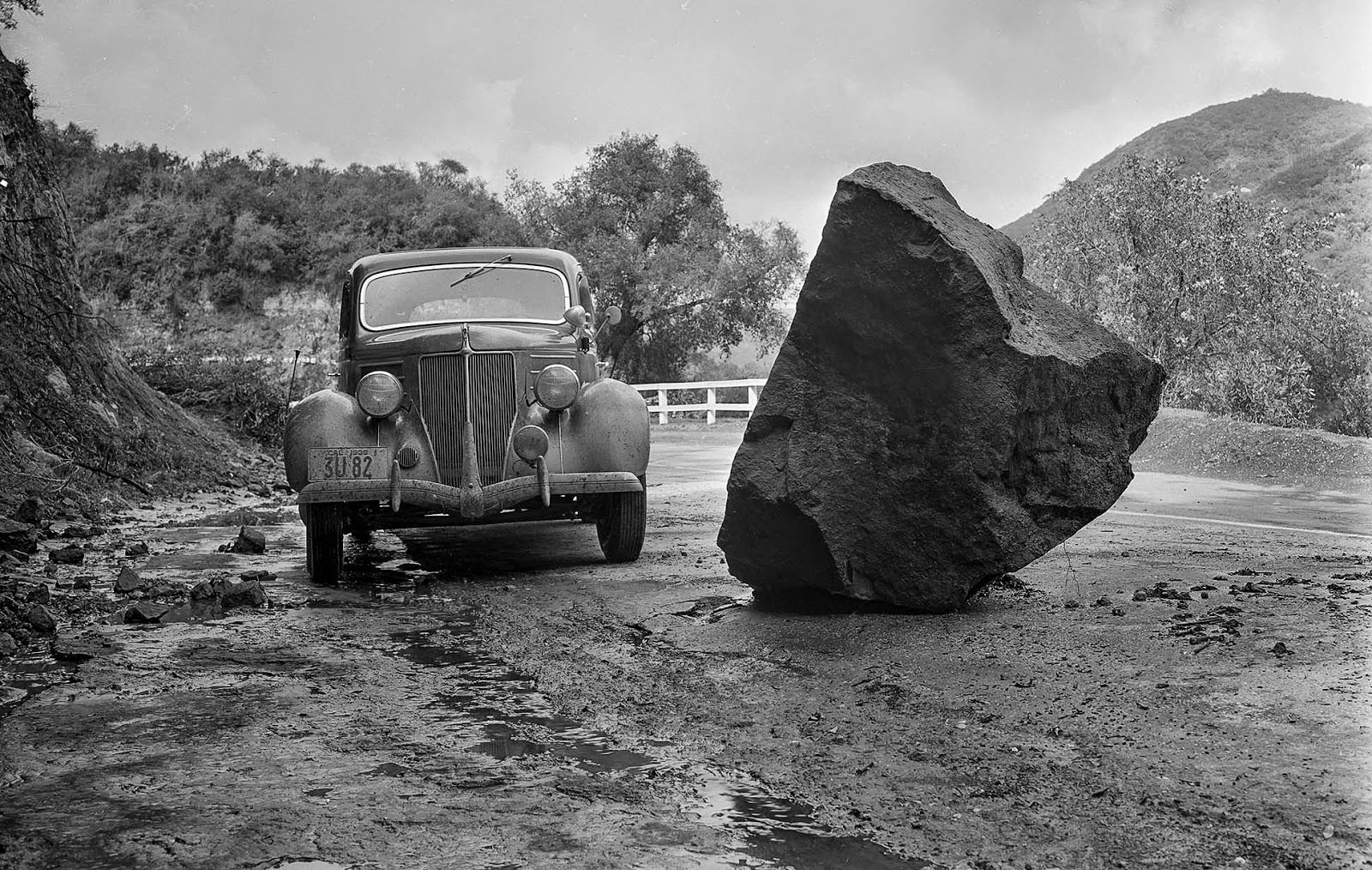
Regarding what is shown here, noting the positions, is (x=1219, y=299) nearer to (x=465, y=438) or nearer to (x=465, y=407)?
(x=465, y=407)

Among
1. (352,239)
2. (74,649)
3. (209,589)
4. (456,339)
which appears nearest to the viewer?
(74,649)

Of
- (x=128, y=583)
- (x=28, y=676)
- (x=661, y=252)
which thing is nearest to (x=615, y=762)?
(x=28, y=676)

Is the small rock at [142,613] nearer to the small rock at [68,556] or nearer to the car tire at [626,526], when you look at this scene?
the small rock at [68,556]

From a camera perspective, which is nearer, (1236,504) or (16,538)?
(16,538)

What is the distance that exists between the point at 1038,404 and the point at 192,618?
13.1 ft

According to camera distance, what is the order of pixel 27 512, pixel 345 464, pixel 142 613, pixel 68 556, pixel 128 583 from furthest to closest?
1. pixel 27 512
2. pixel 68 556
3. pixel 345 464
4. pixel 128 583
5. pixel 142 613

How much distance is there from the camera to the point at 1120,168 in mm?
23422

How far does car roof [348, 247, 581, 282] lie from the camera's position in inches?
360

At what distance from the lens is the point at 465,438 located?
7641 millimetres

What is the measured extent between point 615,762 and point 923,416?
2.26 metres

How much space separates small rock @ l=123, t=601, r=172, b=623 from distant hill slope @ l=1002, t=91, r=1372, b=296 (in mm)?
37017

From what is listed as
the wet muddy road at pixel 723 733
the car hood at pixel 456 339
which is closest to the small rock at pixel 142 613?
the wet muddy road at pixel 723 733

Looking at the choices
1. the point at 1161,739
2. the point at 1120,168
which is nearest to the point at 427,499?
the point at 1161,739

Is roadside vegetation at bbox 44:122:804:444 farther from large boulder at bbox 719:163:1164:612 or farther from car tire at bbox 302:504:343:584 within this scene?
large boulder at bbox 719:163:1164:612
